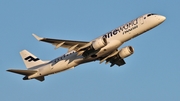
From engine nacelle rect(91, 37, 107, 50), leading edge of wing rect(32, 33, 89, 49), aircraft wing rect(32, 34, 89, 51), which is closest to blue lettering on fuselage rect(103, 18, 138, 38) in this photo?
engine nacelle rect(91, 37, 107, 50)

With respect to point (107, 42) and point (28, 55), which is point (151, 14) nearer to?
point (107, 42)

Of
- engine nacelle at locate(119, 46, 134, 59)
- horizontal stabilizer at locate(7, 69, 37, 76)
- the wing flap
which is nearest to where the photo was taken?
the wing flap

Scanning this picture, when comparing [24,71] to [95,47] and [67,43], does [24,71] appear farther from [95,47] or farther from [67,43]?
[95,47]

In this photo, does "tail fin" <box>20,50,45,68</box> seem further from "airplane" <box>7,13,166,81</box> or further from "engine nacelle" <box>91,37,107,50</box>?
"engine nacelle" <box>91,37,107,50</box>

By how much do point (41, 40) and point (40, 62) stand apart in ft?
43.2

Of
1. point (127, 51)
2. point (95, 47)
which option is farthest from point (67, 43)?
point (127, 51)

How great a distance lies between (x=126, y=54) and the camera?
72.6m

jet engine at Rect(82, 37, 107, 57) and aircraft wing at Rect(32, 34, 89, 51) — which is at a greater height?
aircraft wing at Rect(32, 34, 89, 51)

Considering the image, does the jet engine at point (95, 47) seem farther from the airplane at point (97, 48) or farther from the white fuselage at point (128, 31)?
the white fuselage at point (128, 31)

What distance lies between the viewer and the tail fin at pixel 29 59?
7745 cm

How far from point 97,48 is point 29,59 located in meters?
16.9

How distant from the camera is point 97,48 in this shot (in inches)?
2603

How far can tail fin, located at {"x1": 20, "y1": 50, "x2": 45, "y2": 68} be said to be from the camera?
77.4 meters

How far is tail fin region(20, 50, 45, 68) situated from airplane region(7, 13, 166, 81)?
11.2ft
